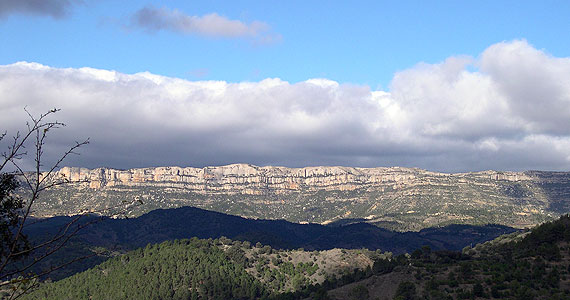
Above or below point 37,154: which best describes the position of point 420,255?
below

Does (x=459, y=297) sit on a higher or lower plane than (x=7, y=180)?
lower

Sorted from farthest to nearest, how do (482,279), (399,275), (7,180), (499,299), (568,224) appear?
(568,224)
(399,275)
(482,279)
(499,299)
(7,180)

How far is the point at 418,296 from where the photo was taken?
460 ft

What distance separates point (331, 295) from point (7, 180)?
146153 millimetres

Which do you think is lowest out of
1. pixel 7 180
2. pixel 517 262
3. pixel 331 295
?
pixel 331 295

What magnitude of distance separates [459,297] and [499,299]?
900 centimetres

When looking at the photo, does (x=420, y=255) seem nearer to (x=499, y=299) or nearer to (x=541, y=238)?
(x=541, y=238)

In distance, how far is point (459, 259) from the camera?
171 meters

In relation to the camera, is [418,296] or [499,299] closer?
[499,299]

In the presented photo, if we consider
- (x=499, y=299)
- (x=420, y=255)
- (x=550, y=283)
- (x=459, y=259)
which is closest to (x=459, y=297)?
(x=499, y=299)

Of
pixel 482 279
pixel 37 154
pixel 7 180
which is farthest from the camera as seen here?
pixel 482 279

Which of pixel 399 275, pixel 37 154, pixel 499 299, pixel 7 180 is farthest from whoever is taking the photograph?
pixel 399 275

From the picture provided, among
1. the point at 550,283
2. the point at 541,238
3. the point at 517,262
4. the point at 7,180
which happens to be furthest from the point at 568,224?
the point at 7,180

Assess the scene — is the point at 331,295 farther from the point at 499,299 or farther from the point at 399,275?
the point at 499,299
